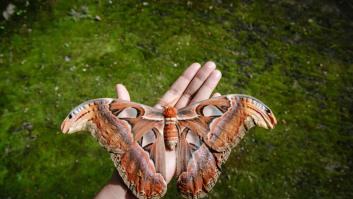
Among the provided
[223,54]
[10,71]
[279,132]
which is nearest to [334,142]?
[279,132]

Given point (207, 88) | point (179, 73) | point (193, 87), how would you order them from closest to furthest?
1. point (207, 88)
2. point (193, 87)
3. point (179, 73)

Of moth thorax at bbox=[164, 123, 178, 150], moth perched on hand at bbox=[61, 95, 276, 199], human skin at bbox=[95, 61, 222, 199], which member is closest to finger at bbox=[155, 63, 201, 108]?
human skin at bbox=[95, 61, 222, 199]

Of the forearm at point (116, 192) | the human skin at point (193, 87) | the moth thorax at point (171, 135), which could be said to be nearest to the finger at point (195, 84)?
the human skin at point (193, 87)

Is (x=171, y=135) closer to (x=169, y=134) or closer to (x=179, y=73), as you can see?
(x=169, y=134)

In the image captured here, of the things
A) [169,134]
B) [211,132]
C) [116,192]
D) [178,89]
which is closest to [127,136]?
[169,134]

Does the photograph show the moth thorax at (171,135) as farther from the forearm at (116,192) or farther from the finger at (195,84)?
the finger at (195,84)
